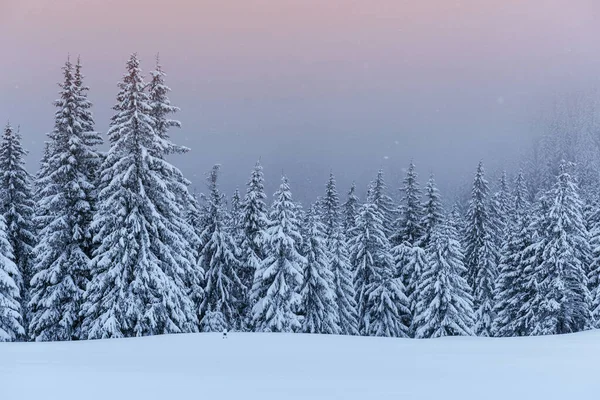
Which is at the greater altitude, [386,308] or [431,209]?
[431,209]

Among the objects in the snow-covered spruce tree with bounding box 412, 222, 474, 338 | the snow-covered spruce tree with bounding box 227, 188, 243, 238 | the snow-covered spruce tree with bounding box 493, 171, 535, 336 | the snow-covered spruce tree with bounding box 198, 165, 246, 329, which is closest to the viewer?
the snow-covered spruce tree with bounding box 412, 222, 474, 338

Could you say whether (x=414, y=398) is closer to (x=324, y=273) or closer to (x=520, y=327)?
(x=324, y=273)

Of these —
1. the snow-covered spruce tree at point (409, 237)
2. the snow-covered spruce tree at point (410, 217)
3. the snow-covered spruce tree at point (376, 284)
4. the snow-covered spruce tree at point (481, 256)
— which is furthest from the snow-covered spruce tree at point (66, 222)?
the snow-covered spruce tree at point (481, 256)

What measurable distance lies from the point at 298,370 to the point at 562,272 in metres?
25.4

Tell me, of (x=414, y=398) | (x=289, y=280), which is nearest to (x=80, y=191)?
(x=289, y=280)

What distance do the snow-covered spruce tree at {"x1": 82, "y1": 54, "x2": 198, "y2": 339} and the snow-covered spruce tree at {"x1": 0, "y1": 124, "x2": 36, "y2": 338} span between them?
6.58 m

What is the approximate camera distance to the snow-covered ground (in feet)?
21.7

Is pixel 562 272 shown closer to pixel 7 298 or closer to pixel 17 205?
pixel 7 298

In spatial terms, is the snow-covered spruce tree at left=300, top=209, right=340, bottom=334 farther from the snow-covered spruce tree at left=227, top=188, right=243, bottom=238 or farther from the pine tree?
the pine tree

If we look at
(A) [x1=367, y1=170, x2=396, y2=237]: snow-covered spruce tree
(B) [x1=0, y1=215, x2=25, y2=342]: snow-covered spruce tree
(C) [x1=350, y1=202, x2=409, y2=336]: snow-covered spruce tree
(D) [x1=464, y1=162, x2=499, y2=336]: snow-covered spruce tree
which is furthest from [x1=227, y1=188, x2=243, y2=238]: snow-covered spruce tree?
(D) [x1=464, y1=162, x2=499, y2=336]: snow-covered spruce tree

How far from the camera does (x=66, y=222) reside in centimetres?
1953

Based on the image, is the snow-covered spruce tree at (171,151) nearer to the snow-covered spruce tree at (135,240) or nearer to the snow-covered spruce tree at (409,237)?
the snow-covered spruce tree at (135,240)

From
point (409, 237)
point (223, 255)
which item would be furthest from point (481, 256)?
point (223, 255)

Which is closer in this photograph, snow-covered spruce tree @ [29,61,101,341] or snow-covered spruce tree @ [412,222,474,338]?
snow-covered spruce tree @ [29,61,101,341]
